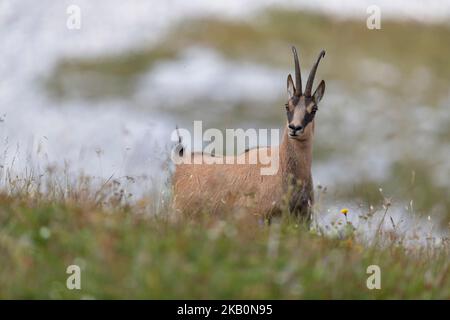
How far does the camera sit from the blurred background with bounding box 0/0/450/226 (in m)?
37.0

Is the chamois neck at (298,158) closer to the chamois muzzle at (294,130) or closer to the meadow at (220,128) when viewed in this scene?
the chamois muzzle at (294,130)

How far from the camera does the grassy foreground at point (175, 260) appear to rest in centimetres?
590

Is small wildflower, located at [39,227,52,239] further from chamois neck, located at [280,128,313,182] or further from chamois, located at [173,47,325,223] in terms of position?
chamois neck, located at [280,128,313,182]

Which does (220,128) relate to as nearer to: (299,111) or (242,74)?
(242,74)

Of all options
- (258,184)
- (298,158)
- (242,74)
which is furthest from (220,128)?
(258,184)

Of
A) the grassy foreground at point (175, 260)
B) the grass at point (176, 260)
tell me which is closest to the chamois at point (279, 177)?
the grass at point (176, 260)

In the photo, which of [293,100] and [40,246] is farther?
[293,100]

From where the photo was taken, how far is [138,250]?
20.4ft

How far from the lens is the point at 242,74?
159 ft

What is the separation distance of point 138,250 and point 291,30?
45723 mm

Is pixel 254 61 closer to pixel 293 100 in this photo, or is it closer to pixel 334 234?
pixel 293 100

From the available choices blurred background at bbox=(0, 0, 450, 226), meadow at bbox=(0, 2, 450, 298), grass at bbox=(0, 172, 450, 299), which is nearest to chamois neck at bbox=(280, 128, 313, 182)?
meadow at bbox=(0, 2, 450, 298)
